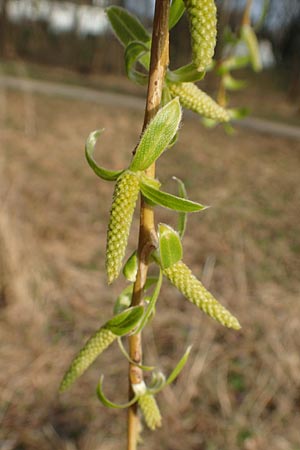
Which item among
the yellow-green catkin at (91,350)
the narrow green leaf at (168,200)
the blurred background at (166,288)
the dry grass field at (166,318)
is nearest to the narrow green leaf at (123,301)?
the yellow-green catkin at (91,350)

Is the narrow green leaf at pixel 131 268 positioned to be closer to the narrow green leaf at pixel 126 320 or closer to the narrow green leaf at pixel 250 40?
the narrow green leaf at pixel 126 320

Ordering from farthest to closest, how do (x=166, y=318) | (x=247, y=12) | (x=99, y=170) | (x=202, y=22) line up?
(x=166, y=318), (x=247, y=12), (x=99, y=170), (x=202, y=22)

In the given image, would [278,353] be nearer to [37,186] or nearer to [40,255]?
[40,255]

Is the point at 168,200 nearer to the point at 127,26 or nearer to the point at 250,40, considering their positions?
the point at 127,26

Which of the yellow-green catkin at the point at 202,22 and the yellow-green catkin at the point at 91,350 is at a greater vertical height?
the yellow-green catkin at the point at 202,22

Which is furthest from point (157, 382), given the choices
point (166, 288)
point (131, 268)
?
point (166, 288)

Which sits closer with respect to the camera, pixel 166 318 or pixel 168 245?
pixel 168 245

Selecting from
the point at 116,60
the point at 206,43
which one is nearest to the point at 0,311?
the point at 206,43
